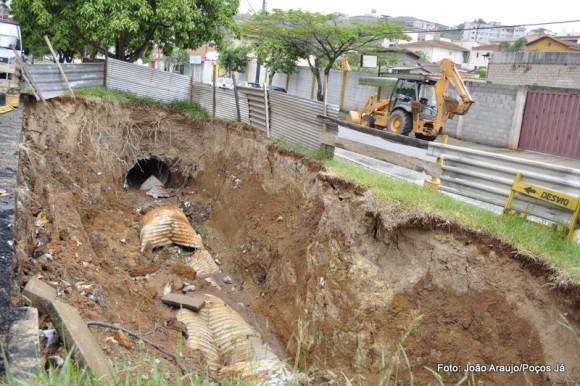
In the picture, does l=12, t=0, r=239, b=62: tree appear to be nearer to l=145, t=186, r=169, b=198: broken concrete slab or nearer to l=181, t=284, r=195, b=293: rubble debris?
l=145, t=186, r=169, b=198: broken concrete slab

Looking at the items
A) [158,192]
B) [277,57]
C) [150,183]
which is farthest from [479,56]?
[158,192]

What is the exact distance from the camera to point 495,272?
22.2 ft

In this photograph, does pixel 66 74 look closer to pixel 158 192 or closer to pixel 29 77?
pixel 29 77

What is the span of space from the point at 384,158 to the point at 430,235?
2655mm

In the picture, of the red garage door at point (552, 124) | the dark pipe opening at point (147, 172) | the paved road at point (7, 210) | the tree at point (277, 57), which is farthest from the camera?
the tree at point (277, 57)

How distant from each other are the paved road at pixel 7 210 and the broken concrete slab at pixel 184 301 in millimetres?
3014

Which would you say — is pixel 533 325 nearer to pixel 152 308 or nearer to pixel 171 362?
pixel 171 362

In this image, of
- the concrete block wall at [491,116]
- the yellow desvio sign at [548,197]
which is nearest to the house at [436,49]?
the concrete block wall at [491,116]

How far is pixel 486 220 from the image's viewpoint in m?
7.30

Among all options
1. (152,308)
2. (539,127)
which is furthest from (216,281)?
(539,127)

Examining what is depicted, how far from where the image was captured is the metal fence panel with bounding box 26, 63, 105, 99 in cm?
1364

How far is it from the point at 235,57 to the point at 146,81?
21936 mm

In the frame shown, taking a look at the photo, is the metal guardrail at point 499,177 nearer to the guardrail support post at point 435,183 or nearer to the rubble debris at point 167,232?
the guardrail support post at point 435,183

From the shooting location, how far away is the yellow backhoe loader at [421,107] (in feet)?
46.4
